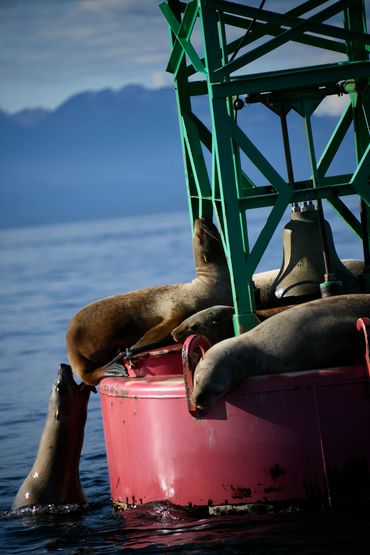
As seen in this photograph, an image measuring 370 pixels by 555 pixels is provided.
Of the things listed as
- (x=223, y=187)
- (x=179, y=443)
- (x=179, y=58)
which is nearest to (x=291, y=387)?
(x=179, y=443)

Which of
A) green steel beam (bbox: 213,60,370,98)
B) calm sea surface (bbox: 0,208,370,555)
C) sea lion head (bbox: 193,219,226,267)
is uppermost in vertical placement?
green steel beam (bbox: 213,60,370,98)

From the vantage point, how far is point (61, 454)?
9.14m

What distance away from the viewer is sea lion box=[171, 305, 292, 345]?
8.06 m

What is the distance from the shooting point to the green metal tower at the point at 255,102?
755 cm

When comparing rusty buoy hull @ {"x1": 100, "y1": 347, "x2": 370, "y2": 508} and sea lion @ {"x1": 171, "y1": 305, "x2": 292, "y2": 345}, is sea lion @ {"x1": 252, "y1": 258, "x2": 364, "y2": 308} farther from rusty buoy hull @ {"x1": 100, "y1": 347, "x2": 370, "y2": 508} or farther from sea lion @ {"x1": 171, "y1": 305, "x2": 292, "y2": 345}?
rusty buoy hull @ {"x1": 100, "y1": 347, "x2": 370, "y2": 508}

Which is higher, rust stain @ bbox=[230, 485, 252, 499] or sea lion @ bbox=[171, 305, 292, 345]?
sea lion @ bbox=[171, 305, 292, 345]

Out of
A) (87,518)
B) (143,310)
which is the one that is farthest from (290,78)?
(87,518)

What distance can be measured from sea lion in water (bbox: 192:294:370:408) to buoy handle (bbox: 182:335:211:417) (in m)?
0.05

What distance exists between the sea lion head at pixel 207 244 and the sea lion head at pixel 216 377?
2070 mm

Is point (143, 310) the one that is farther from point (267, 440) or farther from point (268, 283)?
point (267, 440)

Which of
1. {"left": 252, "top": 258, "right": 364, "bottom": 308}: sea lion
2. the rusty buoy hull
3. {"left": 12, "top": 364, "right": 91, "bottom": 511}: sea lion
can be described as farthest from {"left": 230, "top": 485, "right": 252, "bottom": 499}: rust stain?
{"left": 12, "top": 364, "right": 91, "bottom": 511}: sea lion

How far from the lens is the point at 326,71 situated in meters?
7.53

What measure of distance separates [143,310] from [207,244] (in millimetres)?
708

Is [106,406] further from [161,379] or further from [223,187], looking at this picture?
[223,187]
